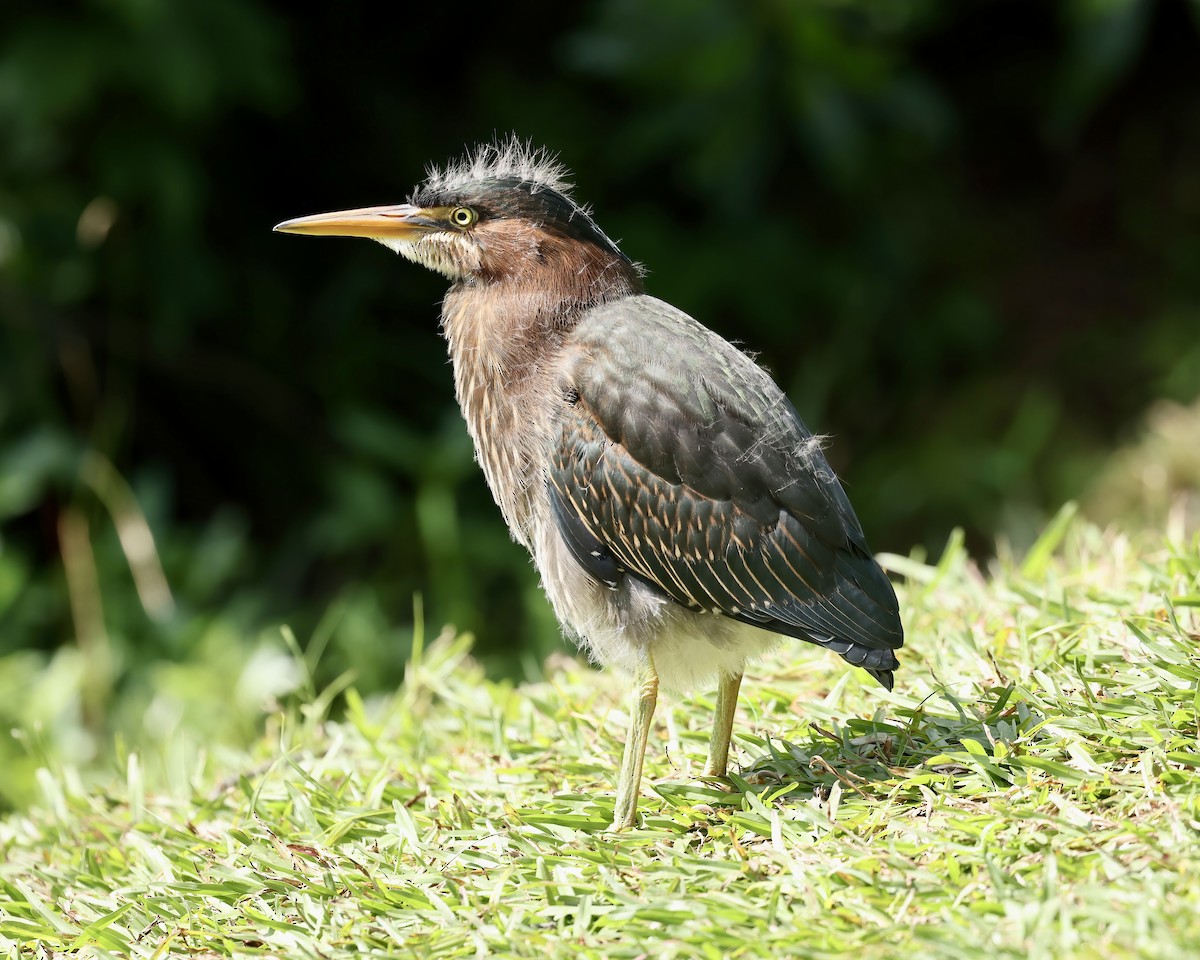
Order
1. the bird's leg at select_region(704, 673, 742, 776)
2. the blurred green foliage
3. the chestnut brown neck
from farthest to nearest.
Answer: the blurred green foliage
the chestnut brown neck
the bird's leg at select_region(704, 673, 742, 776)

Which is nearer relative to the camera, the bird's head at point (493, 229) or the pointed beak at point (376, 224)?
the bird's head at point (493, 229)

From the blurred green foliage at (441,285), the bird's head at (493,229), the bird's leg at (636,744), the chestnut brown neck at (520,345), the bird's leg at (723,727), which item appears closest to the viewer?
the bird's leg at (636,744)

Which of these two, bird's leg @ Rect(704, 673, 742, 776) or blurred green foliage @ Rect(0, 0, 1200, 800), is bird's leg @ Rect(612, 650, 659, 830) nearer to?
bird's leg @ Rect(704, 673, 742, 776)

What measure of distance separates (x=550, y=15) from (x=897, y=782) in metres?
5.39

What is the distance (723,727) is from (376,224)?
1632mm

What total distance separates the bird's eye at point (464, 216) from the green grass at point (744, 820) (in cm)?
137

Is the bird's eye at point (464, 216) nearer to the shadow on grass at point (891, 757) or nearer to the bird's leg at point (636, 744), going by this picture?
the bird's leg at point (636, 744)

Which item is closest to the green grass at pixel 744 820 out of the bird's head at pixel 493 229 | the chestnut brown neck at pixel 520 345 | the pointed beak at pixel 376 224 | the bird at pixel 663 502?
the bird at pixel 663 502

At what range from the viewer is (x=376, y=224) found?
3.74 m

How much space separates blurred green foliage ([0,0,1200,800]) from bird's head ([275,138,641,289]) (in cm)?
200

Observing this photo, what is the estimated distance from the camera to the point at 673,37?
20.2 ft

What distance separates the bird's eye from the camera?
3674mm

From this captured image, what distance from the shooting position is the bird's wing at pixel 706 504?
3.20 metres

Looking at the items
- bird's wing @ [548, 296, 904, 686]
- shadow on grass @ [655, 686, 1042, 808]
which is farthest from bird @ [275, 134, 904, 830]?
shadow on grass @ [655, 686, 1042, 808]
